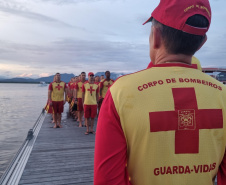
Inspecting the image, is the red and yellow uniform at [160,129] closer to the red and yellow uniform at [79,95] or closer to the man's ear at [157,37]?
the man's ear at [157,37]

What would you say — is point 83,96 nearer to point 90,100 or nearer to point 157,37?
point 90,100

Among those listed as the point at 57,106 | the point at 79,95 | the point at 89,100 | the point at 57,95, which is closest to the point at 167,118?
the point at 89,100

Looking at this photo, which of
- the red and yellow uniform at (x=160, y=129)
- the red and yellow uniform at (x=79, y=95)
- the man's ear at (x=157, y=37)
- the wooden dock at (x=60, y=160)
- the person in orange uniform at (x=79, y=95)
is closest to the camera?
the red and yellow uniform at (x=160, y=129)

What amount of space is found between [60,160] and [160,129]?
5048mm

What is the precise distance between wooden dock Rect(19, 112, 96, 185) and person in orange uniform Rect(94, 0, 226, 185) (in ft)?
11.7

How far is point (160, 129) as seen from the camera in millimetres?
1063

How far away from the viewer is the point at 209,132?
3.71ft

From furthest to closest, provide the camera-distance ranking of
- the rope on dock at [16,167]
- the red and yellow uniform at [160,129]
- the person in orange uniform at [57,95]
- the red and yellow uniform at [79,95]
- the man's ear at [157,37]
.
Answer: the red and yellow uniform at [79,95] → the person in orange uniform at [57,95] → the rope on dock at [16,167] → the man's ear at [157,37] → the red and yellow uniform at [160,129]

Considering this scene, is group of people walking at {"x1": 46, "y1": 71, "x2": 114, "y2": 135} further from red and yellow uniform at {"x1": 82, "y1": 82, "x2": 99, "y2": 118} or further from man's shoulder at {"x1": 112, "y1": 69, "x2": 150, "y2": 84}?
man's shoulder at {"x1": 112, "y1": 69, "x2": 150, "y2": 84}

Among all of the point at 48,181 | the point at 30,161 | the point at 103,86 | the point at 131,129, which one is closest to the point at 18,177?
the point at 48,181

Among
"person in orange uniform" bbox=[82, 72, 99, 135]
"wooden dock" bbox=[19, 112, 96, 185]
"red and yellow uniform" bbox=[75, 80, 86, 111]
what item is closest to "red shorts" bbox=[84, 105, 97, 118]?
"person in orange uniform" bbox=[82, 72, 99, 135]

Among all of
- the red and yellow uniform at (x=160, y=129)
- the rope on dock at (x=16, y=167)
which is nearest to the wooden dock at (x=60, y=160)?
the rope on dock at (x=16, y=167)

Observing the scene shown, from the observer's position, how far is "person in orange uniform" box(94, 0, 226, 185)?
41.5 inches

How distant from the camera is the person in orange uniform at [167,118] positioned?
1.05 meters
